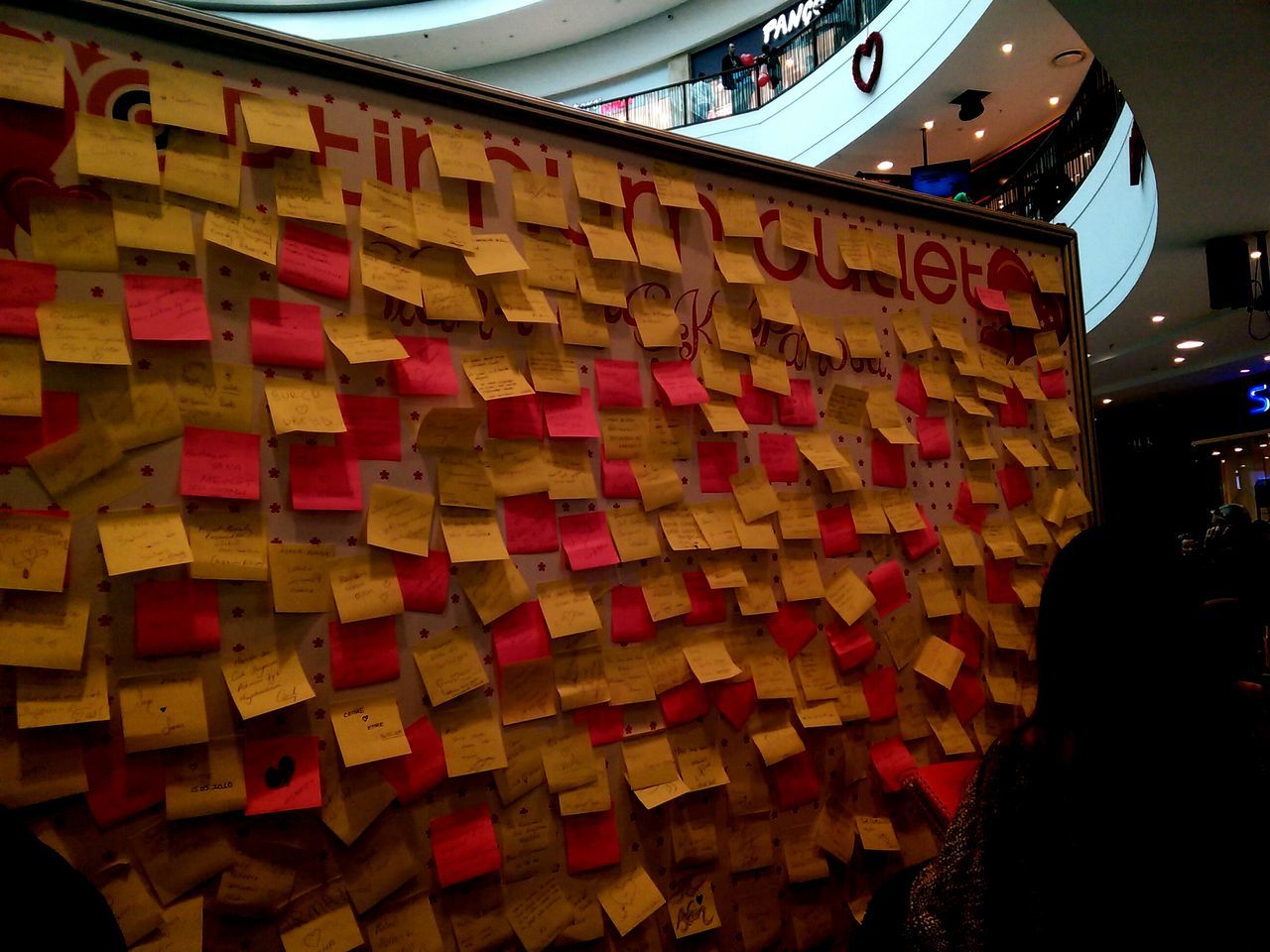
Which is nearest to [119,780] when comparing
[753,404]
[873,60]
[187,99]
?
[187,99]

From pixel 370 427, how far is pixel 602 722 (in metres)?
0.53

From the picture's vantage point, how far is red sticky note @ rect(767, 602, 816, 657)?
4.17 ft

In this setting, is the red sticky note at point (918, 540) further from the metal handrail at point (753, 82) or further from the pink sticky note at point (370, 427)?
the metal handrail at point (753, 82)

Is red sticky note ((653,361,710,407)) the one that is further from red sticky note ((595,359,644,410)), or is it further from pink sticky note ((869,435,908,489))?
pink sticky note ((869,435,908,489))

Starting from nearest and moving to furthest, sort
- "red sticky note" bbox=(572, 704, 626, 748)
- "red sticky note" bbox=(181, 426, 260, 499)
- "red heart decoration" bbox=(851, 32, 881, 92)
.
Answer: "red sticky note" bbox=(181, 426, 260, 499) → "red sticky note" bbox=(572, 704, 626, 748) → "red heart decoration" bbox=(851, 32, 881, 92)

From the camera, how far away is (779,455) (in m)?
Answer: 1.30

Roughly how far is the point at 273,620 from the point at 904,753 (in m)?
1.09

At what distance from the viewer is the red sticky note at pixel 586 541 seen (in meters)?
1.09

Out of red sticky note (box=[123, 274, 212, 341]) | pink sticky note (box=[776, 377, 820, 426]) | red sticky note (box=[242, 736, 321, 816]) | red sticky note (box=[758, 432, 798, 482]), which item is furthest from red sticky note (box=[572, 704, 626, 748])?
red sticky note (box=[123, 274, 212, 341])

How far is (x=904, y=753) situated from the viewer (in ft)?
4.52

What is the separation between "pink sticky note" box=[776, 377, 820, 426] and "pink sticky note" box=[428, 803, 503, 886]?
77 cm

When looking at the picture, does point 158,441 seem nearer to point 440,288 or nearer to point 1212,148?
point 440,288

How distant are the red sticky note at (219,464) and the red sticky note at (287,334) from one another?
101 mm

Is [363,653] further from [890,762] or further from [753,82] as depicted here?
[753,82]
